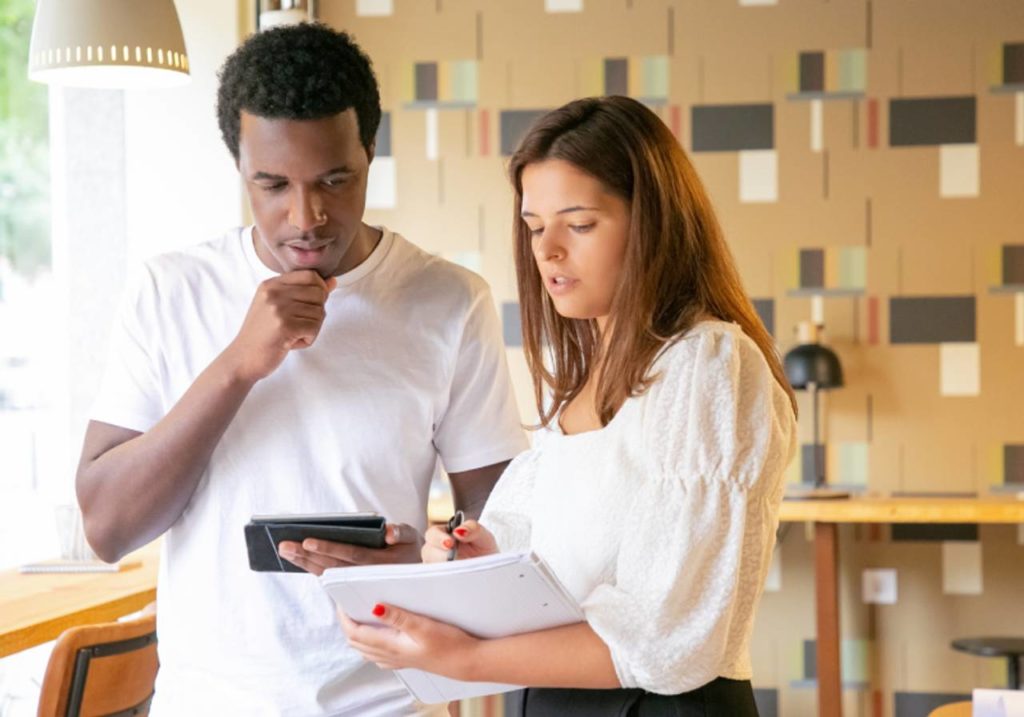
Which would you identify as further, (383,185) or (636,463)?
(383,185)

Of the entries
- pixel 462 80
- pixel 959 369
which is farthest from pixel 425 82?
pixel 959 369

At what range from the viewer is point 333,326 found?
1.64 metres

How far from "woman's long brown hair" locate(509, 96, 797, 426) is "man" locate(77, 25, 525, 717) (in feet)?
0.59

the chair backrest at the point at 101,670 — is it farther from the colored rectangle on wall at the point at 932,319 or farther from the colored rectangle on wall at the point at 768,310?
the colored rectangle on wall at the point at 932,319

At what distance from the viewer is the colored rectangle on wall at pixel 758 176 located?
5.12 meters

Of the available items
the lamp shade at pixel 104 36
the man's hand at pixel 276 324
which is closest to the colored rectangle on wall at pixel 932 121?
the lamp shade at pixel 104 36

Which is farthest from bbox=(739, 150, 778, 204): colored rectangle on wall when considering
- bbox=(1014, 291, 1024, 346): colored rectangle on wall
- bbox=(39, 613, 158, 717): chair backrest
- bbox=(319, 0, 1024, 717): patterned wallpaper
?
bbox=(39, 613, 158, 717): chair backrest

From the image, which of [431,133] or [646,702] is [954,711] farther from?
[431,133]

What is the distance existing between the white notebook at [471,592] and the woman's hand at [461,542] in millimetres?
108

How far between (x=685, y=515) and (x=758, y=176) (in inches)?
156

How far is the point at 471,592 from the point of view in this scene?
135 cm

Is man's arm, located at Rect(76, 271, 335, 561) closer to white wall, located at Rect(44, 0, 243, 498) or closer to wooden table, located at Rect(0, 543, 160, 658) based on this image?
wooden table, located at Rect(0, 543, 160, 658)

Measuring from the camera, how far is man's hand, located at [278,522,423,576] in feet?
4.71

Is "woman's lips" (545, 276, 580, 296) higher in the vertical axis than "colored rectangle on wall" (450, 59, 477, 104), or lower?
lower
